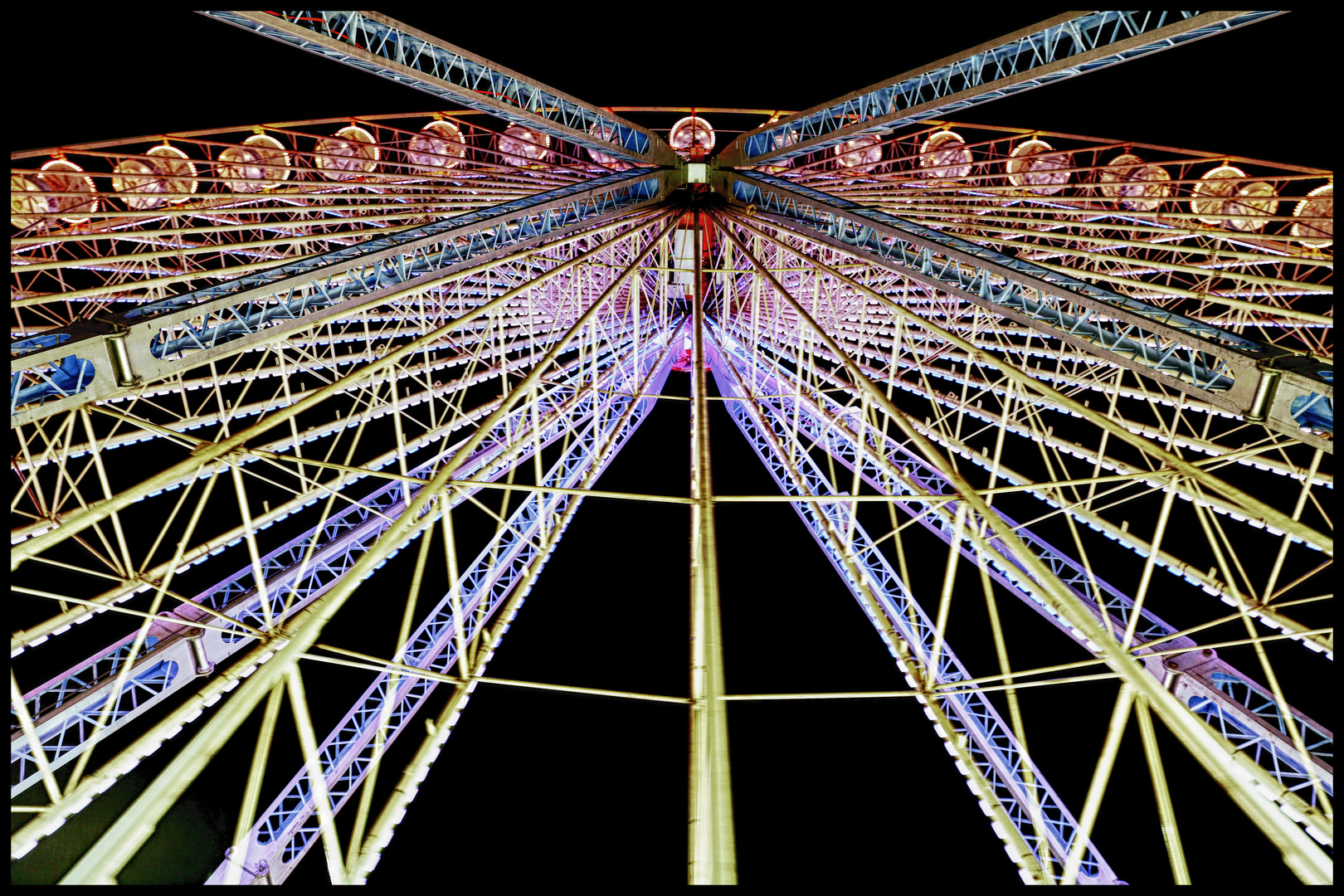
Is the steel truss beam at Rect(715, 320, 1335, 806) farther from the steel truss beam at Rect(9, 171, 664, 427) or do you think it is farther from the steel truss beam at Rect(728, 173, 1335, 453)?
the steel truss beam at Rect(9, 171, 664, 427)

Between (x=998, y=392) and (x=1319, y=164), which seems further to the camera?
(x=1319, y=164)

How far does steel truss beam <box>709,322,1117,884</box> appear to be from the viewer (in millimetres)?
16859

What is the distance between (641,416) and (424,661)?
11724 millimetres

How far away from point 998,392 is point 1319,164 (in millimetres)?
22423

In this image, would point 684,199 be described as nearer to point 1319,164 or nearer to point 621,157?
point 621,157

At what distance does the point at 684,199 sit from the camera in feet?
84.0

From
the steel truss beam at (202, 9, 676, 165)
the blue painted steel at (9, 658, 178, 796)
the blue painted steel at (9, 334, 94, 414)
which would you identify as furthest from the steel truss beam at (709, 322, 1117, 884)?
the blue painted steel at (9, 658, 178, 796)

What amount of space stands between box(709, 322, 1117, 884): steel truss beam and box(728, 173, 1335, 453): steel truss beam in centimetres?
507

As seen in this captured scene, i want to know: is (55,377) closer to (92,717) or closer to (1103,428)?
(92,717)

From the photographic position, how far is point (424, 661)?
21.2m

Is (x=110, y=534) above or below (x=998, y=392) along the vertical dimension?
below

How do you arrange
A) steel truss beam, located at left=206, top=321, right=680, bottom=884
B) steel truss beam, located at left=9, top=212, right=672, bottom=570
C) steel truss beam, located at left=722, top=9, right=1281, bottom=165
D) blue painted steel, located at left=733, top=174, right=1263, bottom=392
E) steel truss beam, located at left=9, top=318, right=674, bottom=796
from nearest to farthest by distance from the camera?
steel truss beam, located at left=9, top=212, right=672, bottom=570, blue painted steel, located at left=733, top=174, right=1263, bottom=392, steel truss beam, located at left=722, top=9, right=1281, bottom=165, steel truss beam, located at left=9, top=318, right=674, bottom=796, steel truss beam, located at left=206, top=321, right=680, bottom=884

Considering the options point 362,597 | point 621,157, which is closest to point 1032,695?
point 621,157

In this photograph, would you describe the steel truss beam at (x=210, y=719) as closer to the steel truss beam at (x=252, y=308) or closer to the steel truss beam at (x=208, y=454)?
the steel truss beam at (x=208, y=454)
